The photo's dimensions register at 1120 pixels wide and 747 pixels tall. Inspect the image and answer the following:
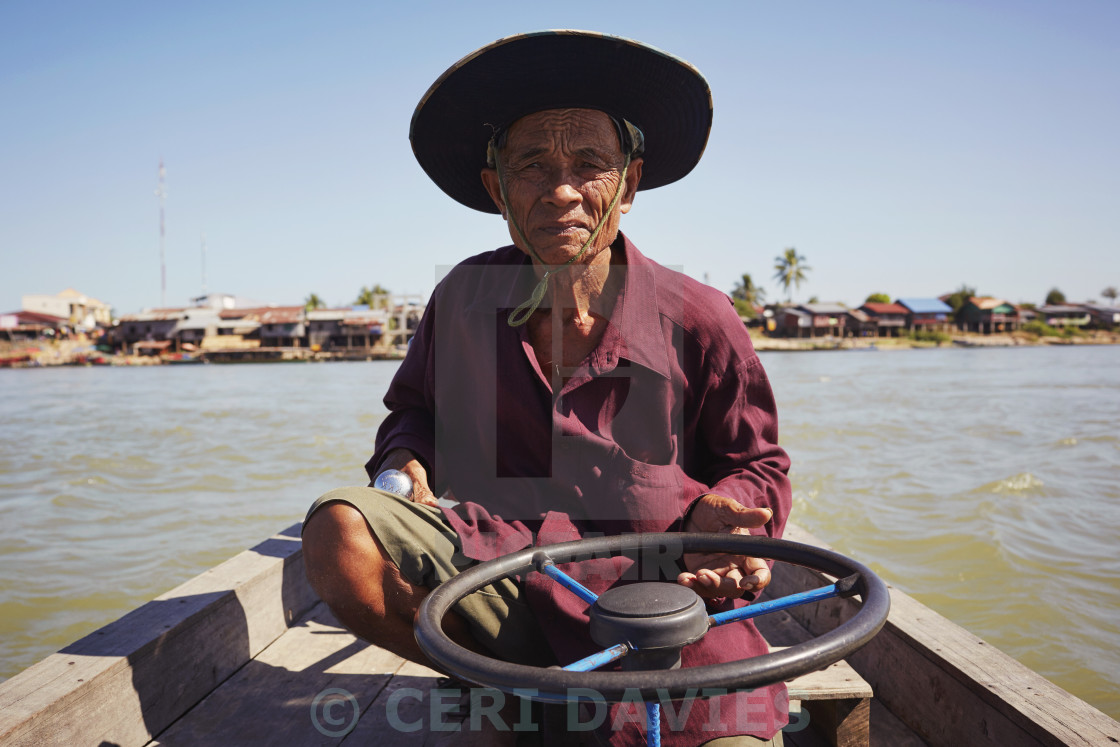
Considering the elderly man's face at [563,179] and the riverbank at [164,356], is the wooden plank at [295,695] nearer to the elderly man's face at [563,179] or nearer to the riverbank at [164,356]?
the elderly man's face at [563,179]

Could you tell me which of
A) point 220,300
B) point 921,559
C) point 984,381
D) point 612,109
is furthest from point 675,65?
point 220,300

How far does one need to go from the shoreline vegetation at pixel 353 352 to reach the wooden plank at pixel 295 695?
160 feet

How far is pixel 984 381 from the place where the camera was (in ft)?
→ 76.0

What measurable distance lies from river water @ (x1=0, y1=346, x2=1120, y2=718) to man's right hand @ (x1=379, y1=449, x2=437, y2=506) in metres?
3.32

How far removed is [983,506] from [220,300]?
65.5 metres

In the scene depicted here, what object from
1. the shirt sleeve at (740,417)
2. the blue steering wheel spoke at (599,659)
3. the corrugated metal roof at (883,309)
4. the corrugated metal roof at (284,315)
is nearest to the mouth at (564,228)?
the shirt sleeve at (740,417)

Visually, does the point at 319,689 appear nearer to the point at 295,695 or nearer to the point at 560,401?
the point at 295,695

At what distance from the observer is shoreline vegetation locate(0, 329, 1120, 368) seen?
165ft

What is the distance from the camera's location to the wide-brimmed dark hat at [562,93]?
60.7 inches

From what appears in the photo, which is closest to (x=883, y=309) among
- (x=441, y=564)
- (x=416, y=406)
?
(x=416, y=406)

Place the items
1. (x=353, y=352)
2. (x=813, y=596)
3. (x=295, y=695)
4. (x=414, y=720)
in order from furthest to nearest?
(x=353, y=352), (x=295, y=695), (x=414, y=720), (x=813, y=596)

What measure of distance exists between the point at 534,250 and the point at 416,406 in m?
0.53

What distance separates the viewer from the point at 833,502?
722 cm

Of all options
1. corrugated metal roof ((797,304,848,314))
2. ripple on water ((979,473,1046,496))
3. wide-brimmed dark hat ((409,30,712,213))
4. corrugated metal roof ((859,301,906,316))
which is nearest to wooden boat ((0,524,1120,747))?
wide-brimmed dark hat ((409,30,712,213))
